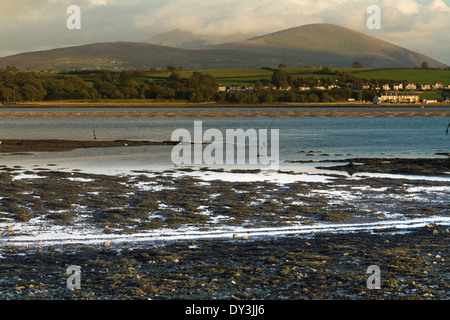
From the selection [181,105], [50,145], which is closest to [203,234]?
[50,145]

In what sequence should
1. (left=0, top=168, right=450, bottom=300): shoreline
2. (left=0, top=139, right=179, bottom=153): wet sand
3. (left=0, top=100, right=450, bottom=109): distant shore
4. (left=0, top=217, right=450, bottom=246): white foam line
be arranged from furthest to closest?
(left=0, top=100, right=450, bottom=109): distant shore, (left=0, top=139, right=179, bottom=153): wet sand, (left=0, top=217, right=450, bottom=246): white foam line, (left=0, top=168, right=450, bottom=300): shoreline

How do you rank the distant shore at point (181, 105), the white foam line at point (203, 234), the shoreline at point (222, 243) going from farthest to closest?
the distant shore at point (181, 105)
the white foam line at point (203, 234)
the shoreline at point (222, 243)

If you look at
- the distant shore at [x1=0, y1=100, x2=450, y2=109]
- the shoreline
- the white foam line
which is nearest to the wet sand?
the shoreline

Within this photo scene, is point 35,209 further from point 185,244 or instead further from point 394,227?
point 394,227

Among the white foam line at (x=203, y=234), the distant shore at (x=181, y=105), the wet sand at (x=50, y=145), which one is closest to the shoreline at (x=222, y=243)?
the white foam line at (x=203, y=234)

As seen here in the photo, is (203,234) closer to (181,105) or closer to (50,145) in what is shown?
(50,145)

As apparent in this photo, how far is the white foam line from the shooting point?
14.0 meters

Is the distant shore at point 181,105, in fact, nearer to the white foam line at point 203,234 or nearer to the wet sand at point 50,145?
the wet sand at point 50,145

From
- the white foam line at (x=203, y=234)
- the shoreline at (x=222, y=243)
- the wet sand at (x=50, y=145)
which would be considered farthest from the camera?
the wet sand at (x=50, y=145)

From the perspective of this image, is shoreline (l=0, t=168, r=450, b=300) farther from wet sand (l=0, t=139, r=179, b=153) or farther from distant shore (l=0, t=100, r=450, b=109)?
distant shore (l=0, t=100, r=450, b=109)

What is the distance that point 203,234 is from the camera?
14.8m

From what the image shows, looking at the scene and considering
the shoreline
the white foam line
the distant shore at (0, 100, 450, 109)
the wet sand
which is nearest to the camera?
the shoreline

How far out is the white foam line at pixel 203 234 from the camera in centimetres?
1398

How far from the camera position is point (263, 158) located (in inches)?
1542
